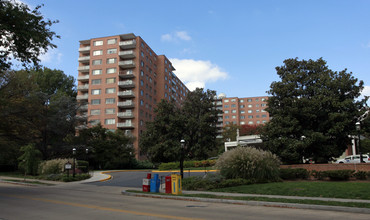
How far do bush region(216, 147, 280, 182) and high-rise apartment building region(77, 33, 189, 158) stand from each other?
153 ft

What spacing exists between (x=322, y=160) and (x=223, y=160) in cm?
1105

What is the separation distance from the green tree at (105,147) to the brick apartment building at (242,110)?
81.8m

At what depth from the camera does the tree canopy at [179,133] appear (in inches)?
1617

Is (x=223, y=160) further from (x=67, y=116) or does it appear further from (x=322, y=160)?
(x=67, y=116)

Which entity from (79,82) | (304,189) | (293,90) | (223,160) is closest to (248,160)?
(223,160)

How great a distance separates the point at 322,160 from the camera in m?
24.6

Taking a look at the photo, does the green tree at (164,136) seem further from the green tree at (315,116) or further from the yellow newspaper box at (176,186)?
the yellow newspaper box at (176,186)

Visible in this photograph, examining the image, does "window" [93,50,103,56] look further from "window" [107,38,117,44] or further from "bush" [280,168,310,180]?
"bush" [280,168,310,180]

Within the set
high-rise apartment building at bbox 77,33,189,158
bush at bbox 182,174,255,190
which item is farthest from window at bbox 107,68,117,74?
bush at bbox 182,174,255,190

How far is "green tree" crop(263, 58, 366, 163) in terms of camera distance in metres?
22.4

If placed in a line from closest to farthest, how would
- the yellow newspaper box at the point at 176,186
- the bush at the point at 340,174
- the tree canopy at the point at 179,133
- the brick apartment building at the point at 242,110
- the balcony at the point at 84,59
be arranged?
the yellow newspaper box at the point at 176,186, the bush at the point at 340,174, the tree canopy at the point at 179,133, the balcony at the point at 84,59, the brick apartment building at the point at 242,110

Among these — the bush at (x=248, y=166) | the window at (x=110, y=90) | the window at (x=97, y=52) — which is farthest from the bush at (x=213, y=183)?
the window at (x=97, y=52)

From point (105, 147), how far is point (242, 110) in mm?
92977

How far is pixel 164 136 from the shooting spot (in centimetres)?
4184
